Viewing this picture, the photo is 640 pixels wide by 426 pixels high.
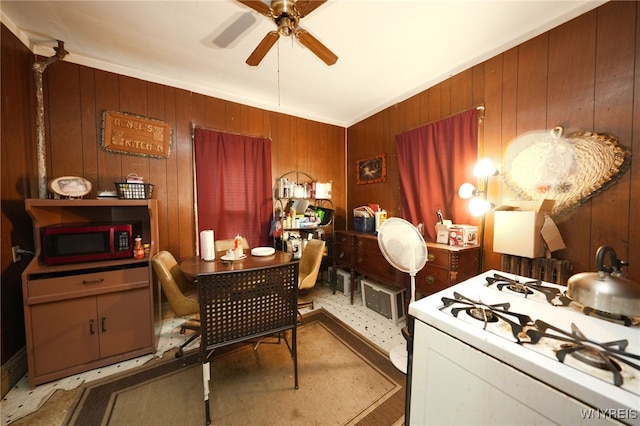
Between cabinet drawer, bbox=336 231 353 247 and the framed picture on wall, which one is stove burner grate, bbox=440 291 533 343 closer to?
cabinet drawer, bbox=336 231 353 247

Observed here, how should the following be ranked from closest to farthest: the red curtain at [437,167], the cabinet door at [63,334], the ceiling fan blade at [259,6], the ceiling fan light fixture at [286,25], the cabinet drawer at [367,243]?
the ceiling fan blade at [259,6], the ceiling fan light fixture at [286,25], the cabinet door at [63,334], the red curtain at [437,167], the cabinet drawer at [367,243]

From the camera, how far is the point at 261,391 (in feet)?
5.15

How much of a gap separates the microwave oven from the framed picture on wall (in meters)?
2.89

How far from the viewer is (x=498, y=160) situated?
6.67 feet

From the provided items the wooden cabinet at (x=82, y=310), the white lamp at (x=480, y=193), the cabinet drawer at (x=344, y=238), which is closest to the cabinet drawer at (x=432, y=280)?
the white lamp at (x=480, y=193)

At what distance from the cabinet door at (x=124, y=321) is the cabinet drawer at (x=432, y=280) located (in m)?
2.44

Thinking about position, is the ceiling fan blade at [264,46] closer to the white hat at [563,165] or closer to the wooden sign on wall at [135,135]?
the wooden sign on wall at [135,135]

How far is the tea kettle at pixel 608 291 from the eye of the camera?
78 cm

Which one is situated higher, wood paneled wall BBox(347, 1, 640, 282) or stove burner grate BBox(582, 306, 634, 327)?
wood paneled wall BBox(347, 1, 640, 282)

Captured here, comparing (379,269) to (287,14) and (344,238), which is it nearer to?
(344,238)

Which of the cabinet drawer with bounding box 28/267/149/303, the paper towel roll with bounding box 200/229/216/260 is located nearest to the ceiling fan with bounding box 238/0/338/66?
the paper towel roll with bounding box 200/229/216/260

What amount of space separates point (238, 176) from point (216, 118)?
75cm

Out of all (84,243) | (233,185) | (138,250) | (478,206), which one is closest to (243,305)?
(138,250)

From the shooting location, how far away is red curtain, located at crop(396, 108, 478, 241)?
7.31 ft
